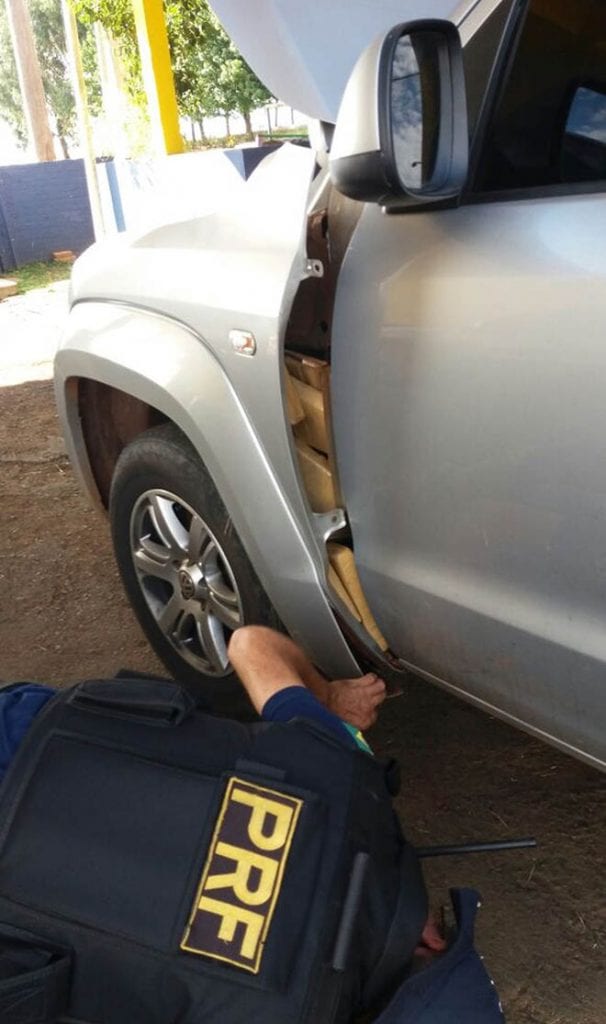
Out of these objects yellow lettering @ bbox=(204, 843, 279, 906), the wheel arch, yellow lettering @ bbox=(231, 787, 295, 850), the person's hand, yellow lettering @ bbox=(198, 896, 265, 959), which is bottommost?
the person's hand

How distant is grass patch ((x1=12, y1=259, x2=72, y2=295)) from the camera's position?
12820mm

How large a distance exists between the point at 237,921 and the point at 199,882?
81 millimetres

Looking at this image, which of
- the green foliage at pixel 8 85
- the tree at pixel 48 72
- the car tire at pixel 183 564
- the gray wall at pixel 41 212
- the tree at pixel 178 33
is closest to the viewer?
the car tire at pixel 183 564

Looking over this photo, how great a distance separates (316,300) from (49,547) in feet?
7.73

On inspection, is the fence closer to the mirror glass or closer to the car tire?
the car tire

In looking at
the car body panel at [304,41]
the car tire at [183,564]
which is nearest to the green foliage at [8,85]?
the car tire at [183,564]

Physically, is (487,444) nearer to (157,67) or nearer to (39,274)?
(157,67)

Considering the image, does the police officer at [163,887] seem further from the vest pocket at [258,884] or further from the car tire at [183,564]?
the car tire at [183,564]

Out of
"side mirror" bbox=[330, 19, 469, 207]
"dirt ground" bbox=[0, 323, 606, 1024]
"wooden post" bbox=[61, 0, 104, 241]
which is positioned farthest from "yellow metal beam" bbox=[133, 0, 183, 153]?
"side mirror" bbox=[330, 19, 469, 207]

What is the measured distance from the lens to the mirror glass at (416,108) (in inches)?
66.9

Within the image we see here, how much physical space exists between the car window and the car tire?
39.7 inches

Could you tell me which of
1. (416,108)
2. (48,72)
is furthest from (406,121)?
(48,72)

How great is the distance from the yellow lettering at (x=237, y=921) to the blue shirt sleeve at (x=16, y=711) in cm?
44

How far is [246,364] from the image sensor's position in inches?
87.7
